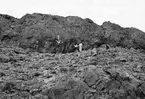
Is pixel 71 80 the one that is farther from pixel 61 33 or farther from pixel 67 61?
pixel 61 33

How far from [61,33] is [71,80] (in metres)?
10.2

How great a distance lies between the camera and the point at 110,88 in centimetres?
940

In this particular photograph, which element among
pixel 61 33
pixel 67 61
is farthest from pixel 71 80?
pixel 61 33

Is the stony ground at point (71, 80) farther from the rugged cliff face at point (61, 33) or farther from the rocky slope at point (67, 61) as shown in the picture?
the rugged cliff face at point (61, 33)

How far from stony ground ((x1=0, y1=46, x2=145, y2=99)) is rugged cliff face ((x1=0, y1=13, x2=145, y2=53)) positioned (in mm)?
5461

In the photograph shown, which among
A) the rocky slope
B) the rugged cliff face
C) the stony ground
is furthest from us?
the rugged cliff face

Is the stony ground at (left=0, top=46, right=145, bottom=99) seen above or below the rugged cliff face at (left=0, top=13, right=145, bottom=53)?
below


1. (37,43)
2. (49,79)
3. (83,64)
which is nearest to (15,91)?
(49,79)

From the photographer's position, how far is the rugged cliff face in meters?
18.5

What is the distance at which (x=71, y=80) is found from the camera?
30.6 ft

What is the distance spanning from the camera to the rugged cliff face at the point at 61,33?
18.5 meters

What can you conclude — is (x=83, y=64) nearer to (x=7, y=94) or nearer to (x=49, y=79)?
(x=49, y=79)

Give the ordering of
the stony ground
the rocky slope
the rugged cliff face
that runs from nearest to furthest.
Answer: the stony ground, the rocky slope, the rugged cliff face

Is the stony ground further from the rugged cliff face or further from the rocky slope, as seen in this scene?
the rugged cliff face
